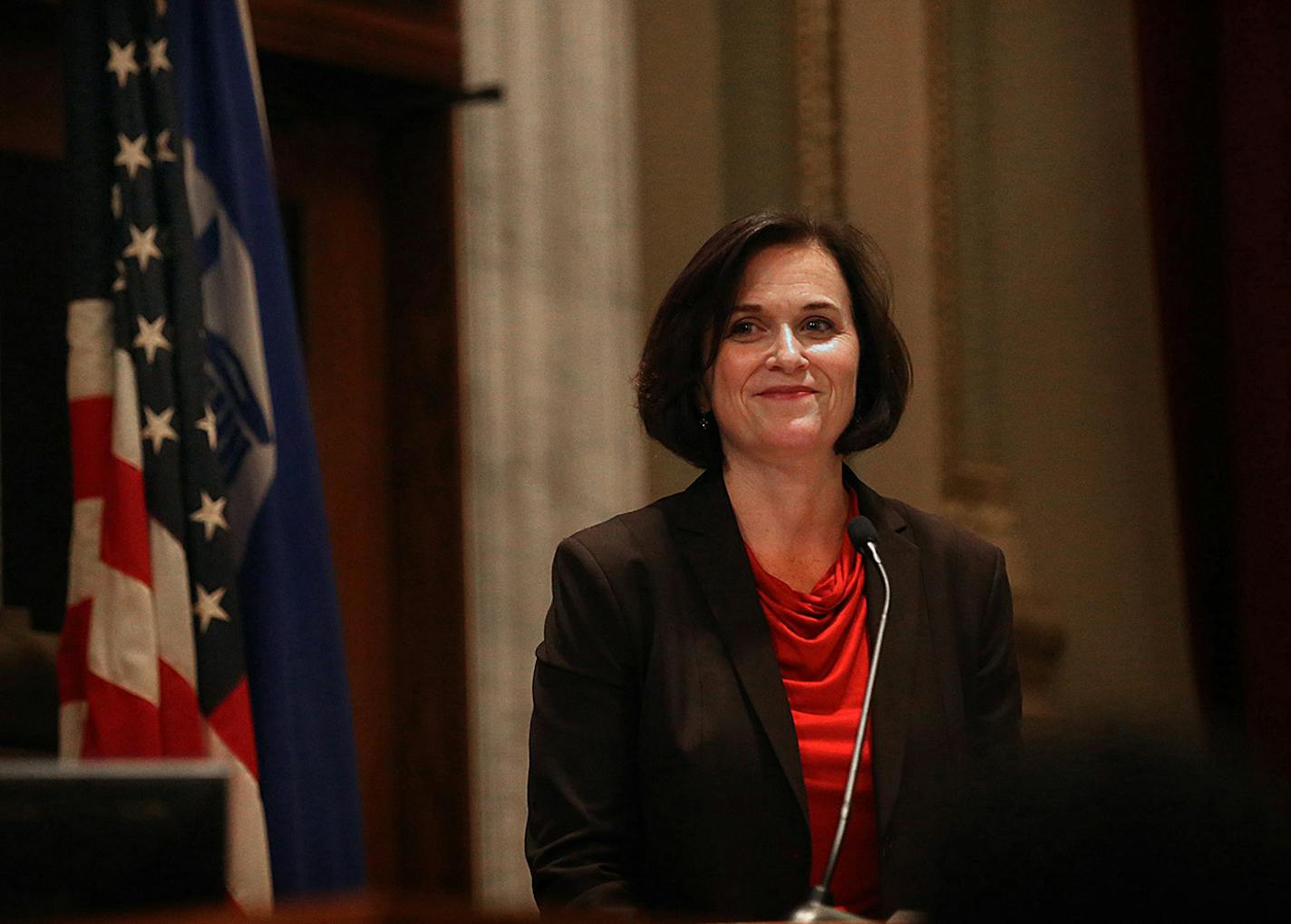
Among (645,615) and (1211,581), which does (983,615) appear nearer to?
(645,615)

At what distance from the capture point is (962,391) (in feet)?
17.3

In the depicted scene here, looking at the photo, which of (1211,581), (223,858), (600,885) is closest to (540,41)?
(1211,581)

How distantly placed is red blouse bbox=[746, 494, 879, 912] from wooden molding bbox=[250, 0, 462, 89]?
2.29 meters

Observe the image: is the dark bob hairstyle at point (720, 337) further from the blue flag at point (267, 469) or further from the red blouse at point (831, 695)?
the blue flag at point (267, 469)

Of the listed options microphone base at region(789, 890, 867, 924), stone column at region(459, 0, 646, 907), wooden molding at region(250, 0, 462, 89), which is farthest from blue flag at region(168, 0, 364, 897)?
microphone base at region(789, 890, 867, 924)

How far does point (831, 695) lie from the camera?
8.15ft

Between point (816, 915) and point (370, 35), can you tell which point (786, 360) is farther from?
point (370, 35)

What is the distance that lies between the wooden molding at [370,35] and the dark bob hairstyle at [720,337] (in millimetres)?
1951

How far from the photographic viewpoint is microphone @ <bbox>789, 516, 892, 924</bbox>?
1859 mm

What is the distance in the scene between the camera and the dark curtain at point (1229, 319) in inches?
176

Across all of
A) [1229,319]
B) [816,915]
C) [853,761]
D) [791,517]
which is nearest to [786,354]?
[791,517]

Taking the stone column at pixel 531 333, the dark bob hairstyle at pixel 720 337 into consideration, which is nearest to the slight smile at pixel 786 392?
the dark bob hairstyle at pixel 720 337

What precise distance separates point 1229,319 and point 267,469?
2536 mm

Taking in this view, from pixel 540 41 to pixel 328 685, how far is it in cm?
202
